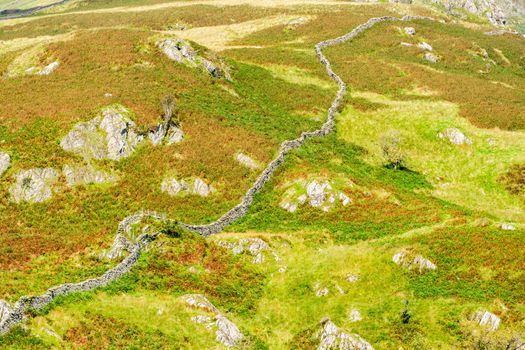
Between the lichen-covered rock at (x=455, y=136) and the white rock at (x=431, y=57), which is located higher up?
the white rock at (x=431, y=57)

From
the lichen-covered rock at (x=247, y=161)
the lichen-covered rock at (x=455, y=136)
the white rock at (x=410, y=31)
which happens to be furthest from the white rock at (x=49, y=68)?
the white rock at (x=410, y=31)

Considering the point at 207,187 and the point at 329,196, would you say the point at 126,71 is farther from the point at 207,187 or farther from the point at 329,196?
the point at 329,196

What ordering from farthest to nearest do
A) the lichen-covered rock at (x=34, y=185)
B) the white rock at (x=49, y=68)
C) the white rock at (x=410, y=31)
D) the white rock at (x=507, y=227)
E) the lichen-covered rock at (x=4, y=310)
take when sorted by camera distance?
the white rock at (x=410, y=31) < the white rock at (x=49, y=68) < the lichen-covered rock at (x=34, y=185) < the white rock at (x=507, y=227) < the lichen-covered rock at (x=4, y=310)

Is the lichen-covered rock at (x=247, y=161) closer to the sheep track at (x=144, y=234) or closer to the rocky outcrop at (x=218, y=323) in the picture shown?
the sheep track at (x=144, y=234)

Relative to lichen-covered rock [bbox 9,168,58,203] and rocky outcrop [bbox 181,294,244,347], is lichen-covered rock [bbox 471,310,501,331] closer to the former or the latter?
rocky outcrop [bbox 181,294,244,347]

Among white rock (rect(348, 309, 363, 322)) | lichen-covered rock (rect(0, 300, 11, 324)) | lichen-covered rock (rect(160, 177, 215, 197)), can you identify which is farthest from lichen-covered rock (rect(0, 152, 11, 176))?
white rock (rect(348, 309, 363, 322))

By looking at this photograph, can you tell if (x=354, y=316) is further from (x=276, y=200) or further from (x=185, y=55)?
(x=185, y=55)

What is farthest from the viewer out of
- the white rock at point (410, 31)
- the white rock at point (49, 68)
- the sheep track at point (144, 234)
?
the white rock at point (410, 31)

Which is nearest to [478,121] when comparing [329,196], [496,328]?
[329,196]
